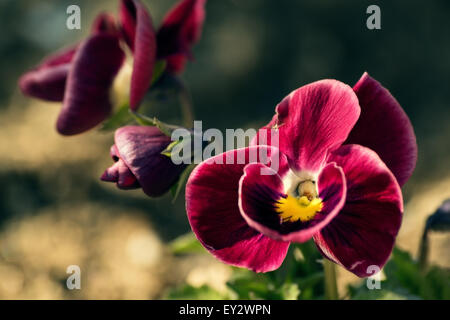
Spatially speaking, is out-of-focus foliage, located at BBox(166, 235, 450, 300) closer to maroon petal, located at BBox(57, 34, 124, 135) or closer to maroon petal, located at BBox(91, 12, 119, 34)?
maroon petal, located at BBox(57, 34, 124, 135)

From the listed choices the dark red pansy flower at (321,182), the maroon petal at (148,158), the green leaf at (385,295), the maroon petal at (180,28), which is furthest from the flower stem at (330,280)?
the maroon petal at (180,28)

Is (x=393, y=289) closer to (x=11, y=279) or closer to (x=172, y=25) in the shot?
(x=172, y=25)

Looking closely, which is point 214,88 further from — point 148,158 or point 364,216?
point 364,216

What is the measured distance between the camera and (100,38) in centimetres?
104

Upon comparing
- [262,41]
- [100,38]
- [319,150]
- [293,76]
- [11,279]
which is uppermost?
[262,41]

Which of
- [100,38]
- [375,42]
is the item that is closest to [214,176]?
[100,38]

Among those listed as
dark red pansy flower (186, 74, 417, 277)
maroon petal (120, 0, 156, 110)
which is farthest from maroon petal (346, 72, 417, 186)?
maroon petal (120, 0, 156, 110)

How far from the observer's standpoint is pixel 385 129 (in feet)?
2.40

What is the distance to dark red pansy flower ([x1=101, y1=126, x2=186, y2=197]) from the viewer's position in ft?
2.67

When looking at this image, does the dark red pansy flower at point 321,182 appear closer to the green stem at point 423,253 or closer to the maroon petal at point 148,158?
the maroon petal at point 148,158

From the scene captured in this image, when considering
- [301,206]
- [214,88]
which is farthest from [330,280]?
[214,88]

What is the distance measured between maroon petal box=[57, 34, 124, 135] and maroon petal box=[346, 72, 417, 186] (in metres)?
0.51

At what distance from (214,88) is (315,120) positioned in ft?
6.54
